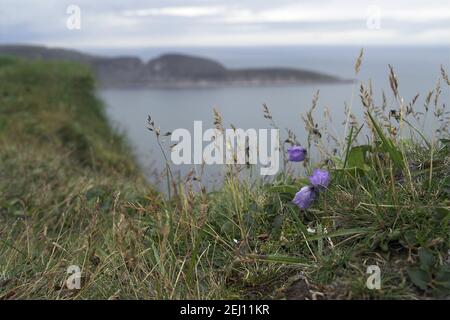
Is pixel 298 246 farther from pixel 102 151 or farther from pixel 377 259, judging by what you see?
pixel 102 151

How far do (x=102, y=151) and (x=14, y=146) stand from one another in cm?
165

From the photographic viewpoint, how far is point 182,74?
9.64 m

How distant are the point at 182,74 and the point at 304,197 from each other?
7.18 meters

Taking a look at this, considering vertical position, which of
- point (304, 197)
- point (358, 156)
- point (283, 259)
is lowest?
point (283, 259)

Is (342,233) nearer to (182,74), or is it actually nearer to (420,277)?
(420,277)

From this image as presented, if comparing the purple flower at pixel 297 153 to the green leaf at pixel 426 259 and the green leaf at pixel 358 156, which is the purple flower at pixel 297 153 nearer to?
the green leaf at pixel 358 156

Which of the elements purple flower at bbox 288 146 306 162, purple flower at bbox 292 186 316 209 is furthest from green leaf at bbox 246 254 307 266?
purple flower at bbox 288 146 306 162

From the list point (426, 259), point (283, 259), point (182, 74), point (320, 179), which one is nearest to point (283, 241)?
point (283, 259)

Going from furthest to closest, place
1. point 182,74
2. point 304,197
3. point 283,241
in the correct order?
1. point 182,74
2. point 304,197
3. point 283,241

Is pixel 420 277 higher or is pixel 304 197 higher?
pixel 304 197

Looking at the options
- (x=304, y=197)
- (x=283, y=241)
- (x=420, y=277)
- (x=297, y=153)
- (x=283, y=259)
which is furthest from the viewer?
(x=297, y=153)

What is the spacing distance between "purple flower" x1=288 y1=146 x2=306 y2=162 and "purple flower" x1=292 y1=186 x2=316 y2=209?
0.80 feet

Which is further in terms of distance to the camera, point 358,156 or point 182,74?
point 182,74

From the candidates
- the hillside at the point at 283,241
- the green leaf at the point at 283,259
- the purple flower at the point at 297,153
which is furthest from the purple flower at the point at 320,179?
the green leaf at the point at 283,259
